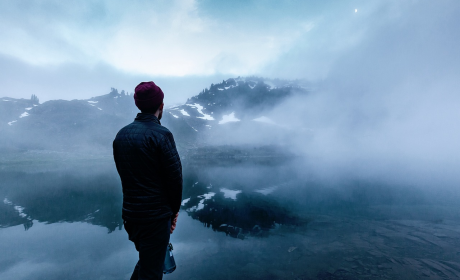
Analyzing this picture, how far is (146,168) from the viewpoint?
10.5 feet

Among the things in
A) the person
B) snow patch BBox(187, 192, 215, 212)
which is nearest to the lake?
snow patch BBox(187, 192, 215, 212)

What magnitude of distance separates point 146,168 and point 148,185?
0.27 m

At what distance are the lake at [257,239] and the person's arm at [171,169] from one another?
7.26 m

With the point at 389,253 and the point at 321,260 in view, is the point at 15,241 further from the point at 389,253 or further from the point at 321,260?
the point at 389,253

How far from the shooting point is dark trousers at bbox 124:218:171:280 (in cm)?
325

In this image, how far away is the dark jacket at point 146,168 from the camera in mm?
3162

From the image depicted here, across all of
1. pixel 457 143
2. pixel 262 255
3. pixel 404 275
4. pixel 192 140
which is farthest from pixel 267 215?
pixel 457 143

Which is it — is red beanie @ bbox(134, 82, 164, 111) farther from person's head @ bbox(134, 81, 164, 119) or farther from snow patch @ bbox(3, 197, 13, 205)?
snow patch @ bbox(3, 197, 13, 205)

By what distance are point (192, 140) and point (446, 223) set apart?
178153 millimetres

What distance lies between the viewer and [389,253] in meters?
10.5

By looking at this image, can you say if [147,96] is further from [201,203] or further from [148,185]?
[201,203]

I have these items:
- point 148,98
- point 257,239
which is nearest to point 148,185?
point 148,98

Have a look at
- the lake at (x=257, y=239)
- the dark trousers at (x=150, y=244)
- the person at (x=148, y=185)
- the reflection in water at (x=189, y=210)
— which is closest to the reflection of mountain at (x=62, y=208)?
the reflection in water at (x=189, y=210)

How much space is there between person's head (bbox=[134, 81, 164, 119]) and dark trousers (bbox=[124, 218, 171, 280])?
1804 mm
